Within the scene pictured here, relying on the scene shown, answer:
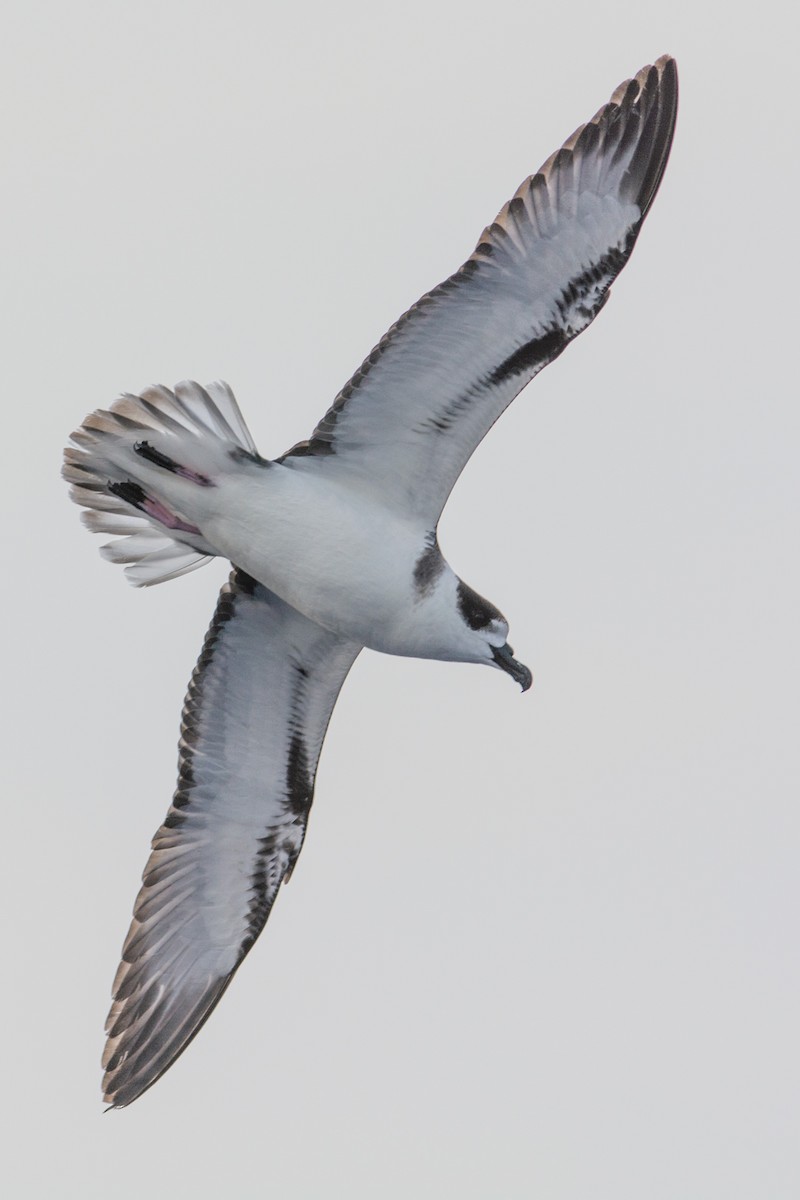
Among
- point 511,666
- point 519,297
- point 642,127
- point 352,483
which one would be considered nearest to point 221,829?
point 511,666

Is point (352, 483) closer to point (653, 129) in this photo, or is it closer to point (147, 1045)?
point (653, 129)

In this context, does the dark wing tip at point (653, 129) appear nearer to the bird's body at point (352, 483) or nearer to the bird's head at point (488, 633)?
the bird's body at point (352, 483)

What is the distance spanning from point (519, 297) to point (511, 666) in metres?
2.13

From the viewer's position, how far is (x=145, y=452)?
11234 millimetres

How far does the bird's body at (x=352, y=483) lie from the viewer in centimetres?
1080

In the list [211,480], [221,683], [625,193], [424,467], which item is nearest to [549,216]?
[625,193]

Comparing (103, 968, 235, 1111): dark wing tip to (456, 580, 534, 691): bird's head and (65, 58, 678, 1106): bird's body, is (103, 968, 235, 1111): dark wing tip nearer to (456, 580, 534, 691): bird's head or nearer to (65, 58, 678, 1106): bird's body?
(65, 58, 678, 1106): bird's body

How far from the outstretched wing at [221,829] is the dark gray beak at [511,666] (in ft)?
3.50

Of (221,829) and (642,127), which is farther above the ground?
(642,127)

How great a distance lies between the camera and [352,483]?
11.3 metres

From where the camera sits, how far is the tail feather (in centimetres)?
1110

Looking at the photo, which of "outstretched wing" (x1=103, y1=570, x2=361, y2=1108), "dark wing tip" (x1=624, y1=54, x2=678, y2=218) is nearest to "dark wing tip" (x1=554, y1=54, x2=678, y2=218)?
"dark wing tip" (x1=624, y1=54, x2=678, y2=218)

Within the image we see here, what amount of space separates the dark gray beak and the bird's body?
0.04 feet

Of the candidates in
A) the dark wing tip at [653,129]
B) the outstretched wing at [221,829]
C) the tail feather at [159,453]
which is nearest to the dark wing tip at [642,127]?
the dark wing tip at [653,129]
